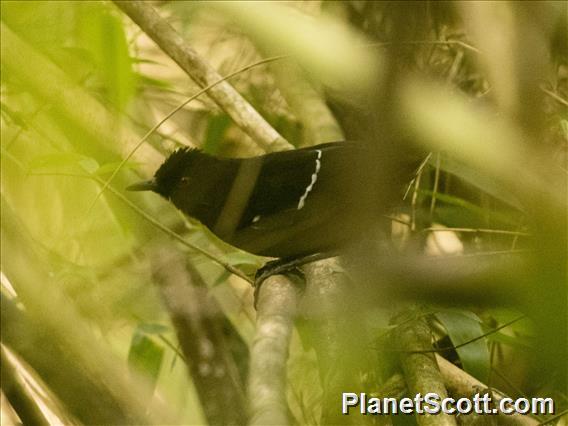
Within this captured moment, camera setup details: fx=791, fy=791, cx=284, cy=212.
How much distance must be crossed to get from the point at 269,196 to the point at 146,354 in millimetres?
647

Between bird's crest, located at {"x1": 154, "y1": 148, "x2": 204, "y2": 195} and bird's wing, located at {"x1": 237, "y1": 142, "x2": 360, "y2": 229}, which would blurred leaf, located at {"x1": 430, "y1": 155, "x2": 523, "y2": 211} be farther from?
bird's crest, located at {"x1": 154, "y1": 148, "x2": 204, "y2": 195}

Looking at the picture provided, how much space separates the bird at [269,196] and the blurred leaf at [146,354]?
1.34 feet

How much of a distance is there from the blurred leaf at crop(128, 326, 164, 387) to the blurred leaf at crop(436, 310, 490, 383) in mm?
891

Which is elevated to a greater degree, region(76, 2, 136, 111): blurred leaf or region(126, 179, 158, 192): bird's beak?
region(76, 2, 136, 111): blurred leaf

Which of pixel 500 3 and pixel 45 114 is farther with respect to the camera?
pixel 45 114

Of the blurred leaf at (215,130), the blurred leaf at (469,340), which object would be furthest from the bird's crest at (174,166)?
the blurred leaf at (469,340)

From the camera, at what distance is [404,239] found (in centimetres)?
278

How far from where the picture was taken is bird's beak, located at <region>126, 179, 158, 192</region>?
2498mm

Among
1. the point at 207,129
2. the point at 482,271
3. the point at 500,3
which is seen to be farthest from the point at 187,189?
the point at 500,3

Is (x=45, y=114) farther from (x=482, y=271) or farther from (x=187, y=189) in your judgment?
(x=482, y=271)

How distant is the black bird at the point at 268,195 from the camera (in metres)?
2.24

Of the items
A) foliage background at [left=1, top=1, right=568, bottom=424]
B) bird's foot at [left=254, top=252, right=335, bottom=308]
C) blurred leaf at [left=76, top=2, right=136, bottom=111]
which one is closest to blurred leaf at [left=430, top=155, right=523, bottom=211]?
foliage background at [left=1, top=1, right=568, bottom=424]

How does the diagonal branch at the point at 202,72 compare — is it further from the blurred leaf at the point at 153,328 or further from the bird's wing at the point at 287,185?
the blurred leaf at the point at 153,328

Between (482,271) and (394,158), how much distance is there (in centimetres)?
38
